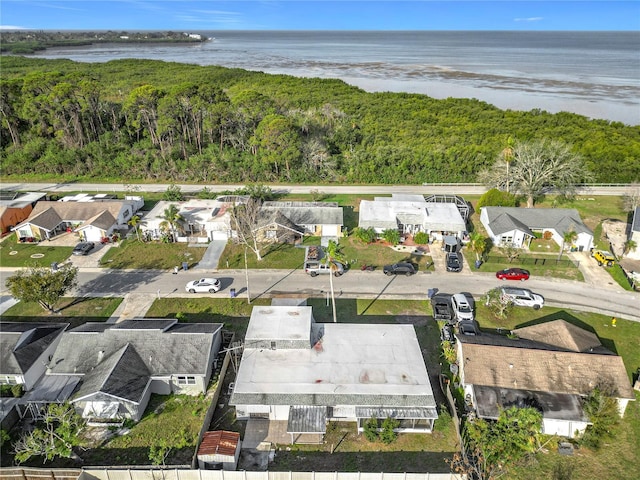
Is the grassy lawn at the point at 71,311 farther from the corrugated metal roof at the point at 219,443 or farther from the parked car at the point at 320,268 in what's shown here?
the parked car at the point at 320,268

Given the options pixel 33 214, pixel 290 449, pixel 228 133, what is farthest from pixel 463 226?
pixel 33 214

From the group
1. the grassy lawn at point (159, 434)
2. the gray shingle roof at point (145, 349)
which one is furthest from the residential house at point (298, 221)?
the grassy lawn at point (159, 434)

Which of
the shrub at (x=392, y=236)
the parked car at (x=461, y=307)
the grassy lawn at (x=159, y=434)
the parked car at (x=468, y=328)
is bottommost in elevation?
the grassy lawn at (x=159, y=434)

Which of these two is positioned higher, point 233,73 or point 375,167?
point 233,73

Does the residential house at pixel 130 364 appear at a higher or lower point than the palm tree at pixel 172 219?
lower

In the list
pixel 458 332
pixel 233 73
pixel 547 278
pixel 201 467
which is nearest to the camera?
pixel 201 467

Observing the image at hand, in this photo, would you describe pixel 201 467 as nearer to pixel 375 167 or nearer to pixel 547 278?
pixel 547 278

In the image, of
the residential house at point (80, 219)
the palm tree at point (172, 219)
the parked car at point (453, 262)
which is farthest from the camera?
the residential house at point (80, 219)
